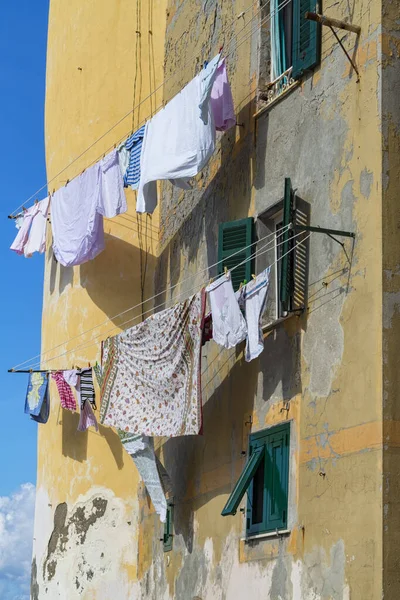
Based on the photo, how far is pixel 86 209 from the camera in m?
17.0

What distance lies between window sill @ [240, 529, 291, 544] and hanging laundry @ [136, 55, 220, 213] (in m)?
4.33

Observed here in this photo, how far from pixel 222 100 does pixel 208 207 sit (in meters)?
1.75

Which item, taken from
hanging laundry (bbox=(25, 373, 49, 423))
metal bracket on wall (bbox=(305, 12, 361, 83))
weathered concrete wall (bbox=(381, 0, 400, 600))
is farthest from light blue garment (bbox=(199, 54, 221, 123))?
hanging laundry (bbox=(25, 373, 49, 423))

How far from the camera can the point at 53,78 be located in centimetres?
2127

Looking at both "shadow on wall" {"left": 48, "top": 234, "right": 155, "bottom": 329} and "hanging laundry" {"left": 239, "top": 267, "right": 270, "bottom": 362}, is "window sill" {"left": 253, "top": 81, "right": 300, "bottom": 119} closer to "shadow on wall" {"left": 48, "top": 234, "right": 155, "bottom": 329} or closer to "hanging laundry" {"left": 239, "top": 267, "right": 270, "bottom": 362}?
"hanging laundry" {"left": 239, "top": 267, "right": 270, "bottom": 362}

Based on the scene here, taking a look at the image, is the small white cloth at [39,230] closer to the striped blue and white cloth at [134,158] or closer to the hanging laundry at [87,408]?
the hanging laundry at [87,408]

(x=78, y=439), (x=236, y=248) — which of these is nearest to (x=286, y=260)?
(x=236, y=248)

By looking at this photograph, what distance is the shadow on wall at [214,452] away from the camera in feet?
44.9

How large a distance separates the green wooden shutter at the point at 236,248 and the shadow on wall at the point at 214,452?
3.42 feet

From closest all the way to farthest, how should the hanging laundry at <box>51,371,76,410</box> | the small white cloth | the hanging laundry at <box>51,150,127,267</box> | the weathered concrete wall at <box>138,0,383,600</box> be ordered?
1. the weathered concrete wall at <box>138,0,383,600</box>
2. the hanging laundry at <box>51,150,127,267</box>
3. the hanging laundry at <box>51,371,76,410</box>
4. the small white cloth

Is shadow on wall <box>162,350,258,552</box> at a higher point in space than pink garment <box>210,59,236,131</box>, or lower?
lower

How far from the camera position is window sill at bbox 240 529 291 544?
1205 cm

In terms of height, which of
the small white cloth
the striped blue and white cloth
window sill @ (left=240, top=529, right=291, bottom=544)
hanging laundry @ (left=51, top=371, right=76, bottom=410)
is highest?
the small white cloth

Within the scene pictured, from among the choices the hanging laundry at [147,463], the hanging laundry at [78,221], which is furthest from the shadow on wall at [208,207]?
the hanging laundry at [147,463]
